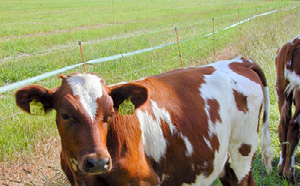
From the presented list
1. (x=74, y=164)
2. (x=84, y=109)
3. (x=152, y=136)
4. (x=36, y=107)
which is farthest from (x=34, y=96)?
(x=152, y=136)

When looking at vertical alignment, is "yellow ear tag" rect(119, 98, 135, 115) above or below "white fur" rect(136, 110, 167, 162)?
above

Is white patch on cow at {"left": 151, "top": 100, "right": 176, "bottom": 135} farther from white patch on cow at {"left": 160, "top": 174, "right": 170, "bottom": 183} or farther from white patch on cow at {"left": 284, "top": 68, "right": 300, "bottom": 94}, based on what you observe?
white patch on cow at {"left": 284, "top": 68, "right": 300, "bottom": 94}

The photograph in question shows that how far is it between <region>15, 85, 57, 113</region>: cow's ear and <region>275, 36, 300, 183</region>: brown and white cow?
3173 mm

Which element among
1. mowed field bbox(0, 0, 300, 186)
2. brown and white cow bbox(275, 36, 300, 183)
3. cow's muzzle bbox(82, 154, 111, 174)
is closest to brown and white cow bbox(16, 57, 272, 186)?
cow's muzzle bbox(82, 154, 111, 174)

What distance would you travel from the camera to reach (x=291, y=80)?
16.3ft

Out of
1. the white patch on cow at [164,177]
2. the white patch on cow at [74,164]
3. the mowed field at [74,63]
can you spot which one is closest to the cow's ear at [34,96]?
the mowed field at [74,63]

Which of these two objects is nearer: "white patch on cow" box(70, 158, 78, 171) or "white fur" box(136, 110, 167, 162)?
"white patch on cow" box(70, 158, 78, 171)

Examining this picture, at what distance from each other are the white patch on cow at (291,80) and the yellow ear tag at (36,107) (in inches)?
140

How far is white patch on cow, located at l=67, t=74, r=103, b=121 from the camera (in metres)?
2.59

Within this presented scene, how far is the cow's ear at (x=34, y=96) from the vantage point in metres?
2.74

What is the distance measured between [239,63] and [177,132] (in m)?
1.49

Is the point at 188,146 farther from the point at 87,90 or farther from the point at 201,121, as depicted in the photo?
the point at 87,90

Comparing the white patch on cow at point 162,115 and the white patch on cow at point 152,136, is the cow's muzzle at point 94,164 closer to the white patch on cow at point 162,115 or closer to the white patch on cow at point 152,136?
the white patch on cow at point 152,136

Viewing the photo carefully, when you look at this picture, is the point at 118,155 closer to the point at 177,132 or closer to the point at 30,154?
the point at 177,132
